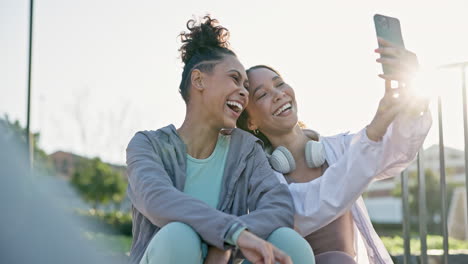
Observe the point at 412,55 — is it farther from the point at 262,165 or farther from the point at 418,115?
the point at 262,165

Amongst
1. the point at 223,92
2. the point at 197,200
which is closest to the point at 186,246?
the point at 197,200

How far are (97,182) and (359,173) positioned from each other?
38.1 m

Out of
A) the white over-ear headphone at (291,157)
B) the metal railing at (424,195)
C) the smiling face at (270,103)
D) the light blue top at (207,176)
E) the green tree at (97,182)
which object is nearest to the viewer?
the light blue top at (207,176)

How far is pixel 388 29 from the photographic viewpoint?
222cm

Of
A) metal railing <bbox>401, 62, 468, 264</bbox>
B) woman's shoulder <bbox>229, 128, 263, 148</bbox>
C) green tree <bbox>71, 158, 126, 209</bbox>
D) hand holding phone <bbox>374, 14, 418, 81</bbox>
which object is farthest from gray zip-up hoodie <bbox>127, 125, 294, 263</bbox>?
green tree <bbox>71, 158, 126, 209</bbox>

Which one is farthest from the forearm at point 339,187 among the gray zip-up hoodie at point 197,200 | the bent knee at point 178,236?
the bent knee at point 178,236

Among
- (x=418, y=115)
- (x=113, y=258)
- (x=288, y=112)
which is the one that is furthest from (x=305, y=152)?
(x=113, y=258)

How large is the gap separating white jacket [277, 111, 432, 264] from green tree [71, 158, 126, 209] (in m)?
35.6

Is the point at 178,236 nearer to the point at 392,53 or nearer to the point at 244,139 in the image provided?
the point at 244,139

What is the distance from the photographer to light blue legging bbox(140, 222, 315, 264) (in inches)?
75.6

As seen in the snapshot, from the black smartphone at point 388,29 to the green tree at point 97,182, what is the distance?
35.9 metres

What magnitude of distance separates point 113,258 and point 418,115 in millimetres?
2923

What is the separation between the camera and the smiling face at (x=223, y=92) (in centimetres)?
257

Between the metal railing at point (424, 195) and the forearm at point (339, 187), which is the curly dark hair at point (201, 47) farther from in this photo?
the metal railing at point (424, 195)
